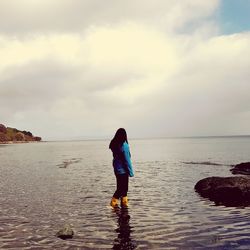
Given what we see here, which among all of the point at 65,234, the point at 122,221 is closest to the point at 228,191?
the point at 122,221

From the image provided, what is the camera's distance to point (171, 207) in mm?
16250

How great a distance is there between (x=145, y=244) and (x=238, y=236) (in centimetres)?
312

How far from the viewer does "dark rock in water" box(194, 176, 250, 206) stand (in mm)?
18031

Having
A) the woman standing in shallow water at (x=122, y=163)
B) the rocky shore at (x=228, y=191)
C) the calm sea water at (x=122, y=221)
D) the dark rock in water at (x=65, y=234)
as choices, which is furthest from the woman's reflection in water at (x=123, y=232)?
the rocky shore at (x=228, y=191)

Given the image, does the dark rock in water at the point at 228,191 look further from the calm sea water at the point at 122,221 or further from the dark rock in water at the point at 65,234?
the dark rock in water at the point at 65,234

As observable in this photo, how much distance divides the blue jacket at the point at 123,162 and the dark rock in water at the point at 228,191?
512 centimetres

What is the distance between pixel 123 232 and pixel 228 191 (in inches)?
374

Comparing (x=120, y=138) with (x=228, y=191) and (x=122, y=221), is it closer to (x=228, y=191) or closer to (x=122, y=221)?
(x=122, y=221)

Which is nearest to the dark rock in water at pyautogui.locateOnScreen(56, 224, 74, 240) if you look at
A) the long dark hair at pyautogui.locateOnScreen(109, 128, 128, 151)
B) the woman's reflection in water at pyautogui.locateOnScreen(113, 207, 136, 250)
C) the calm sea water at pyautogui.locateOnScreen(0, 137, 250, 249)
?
the calm sea water at pyautogui.locateOnScreen(0, 137, 250, 249)

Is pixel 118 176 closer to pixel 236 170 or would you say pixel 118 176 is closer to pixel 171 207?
pixel 171 207

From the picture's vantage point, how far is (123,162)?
52.3 feet

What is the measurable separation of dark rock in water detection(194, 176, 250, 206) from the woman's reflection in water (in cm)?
548

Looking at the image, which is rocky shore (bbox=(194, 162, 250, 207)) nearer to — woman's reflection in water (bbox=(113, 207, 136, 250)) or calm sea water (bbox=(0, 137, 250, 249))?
calm sea water (bbox=(0, 137, 250, 249))

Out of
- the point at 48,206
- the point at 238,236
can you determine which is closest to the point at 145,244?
the point at 238,236
